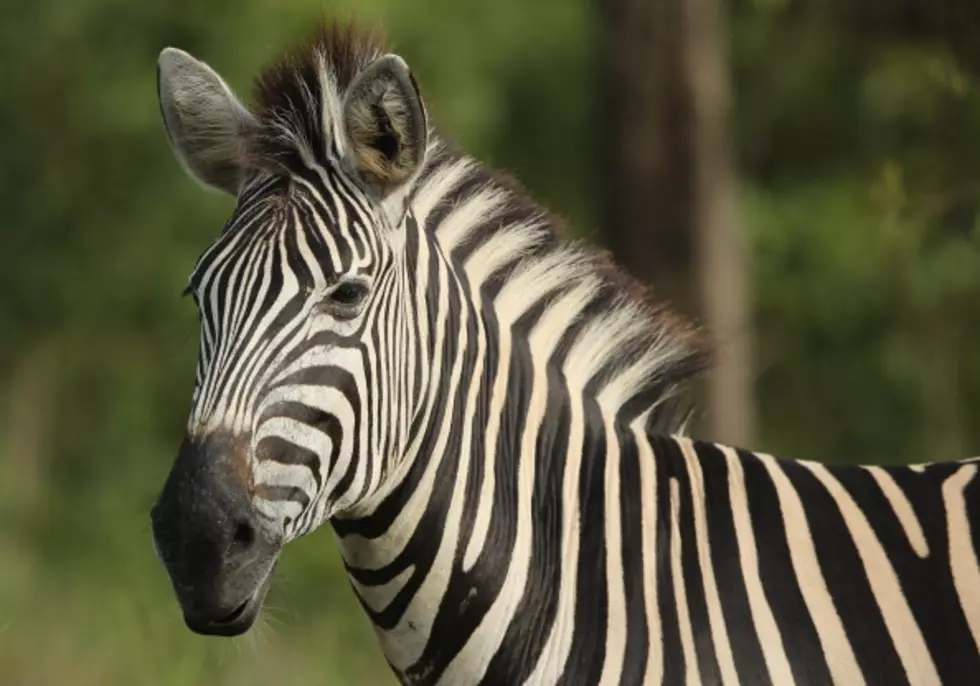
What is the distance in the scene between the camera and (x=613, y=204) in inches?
352

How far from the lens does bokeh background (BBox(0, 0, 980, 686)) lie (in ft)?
29.1

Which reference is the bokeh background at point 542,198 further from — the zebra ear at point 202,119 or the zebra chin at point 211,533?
the zebra chin at point 211,533

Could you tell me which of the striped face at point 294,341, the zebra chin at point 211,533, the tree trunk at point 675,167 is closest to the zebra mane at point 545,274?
the striped face at point 294,341

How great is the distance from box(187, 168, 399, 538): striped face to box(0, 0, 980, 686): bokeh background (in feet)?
17.6

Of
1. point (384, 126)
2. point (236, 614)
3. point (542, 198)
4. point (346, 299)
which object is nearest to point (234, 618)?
point (236, 614)

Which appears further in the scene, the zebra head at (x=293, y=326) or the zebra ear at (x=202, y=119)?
the zebra ear at (x=202, y=119)

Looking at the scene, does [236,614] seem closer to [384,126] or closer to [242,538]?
[242,538]

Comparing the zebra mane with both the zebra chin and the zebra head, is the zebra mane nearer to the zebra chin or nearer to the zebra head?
the zebra head

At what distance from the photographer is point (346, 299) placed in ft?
11.2

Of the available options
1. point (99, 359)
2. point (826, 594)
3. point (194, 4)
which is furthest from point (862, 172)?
point (826, 594)

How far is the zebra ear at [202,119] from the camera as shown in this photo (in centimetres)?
380

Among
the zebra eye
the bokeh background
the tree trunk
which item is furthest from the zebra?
the bokeh background

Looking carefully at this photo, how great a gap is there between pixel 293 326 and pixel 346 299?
0.16 metres

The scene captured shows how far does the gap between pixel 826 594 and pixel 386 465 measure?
3.85 feet
